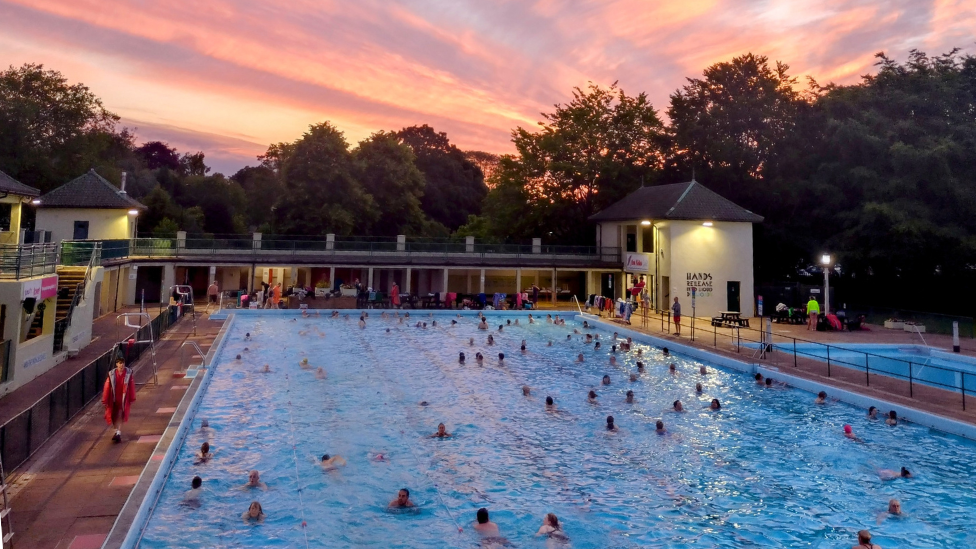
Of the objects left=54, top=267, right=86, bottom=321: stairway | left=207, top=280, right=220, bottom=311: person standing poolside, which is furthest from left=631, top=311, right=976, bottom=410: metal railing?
left=207, top=280, right=220, bottom=311: person standing poolside

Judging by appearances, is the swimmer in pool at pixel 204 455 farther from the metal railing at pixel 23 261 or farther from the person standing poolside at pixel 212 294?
the person standing poolside at pixel 212 294

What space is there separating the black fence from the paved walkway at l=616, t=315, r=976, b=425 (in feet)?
54.3

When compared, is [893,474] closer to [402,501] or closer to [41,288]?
[402,501]

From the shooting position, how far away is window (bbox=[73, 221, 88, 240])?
31.4 meters

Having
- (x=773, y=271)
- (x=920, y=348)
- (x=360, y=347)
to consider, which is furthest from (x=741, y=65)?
(x=360, y=347)

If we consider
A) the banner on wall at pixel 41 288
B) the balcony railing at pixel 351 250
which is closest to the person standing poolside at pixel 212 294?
the balcony railing at pixel 351 250

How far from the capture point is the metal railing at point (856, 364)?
48.6 ft

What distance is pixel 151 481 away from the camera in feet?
27.4

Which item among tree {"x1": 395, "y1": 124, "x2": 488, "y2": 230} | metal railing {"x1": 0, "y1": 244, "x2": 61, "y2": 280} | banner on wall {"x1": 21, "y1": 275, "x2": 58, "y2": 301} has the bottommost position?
banner on wall {"x1": 21, "y1": 275, "x2": 58, "y2": 301}

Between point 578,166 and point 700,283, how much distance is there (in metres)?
15.6

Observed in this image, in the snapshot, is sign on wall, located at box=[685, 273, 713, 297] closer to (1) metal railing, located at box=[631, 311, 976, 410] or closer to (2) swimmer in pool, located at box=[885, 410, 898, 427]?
(1) metal railing, located at box=[631, 311, 976, 410]

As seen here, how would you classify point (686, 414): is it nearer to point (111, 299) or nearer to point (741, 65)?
point (111, 299)

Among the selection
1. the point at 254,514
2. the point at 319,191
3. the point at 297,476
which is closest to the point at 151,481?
the point at 254,514

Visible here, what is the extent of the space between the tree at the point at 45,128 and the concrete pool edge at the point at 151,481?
36744 mm
